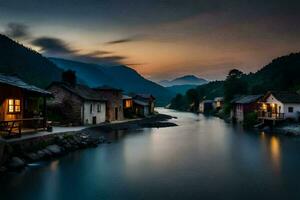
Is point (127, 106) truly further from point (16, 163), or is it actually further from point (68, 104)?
point (16, 163)

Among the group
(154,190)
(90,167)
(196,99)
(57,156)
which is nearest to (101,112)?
(57,156)

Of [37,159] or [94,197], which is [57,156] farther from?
[94,197]

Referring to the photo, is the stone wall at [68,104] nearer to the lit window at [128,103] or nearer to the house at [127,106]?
the house at [127,106]

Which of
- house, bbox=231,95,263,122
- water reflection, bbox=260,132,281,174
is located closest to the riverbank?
water reflection, bbox=260,132,281,174

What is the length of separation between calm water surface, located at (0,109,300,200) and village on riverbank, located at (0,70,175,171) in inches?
70.0

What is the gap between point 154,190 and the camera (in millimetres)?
18031

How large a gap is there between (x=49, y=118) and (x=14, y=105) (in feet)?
54.5

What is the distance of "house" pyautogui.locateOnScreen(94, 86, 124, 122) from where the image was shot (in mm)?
58594

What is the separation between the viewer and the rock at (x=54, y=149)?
88.9ft

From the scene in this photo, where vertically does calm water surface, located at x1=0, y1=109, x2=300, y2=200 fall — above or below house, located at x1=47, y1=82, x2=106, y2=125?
below

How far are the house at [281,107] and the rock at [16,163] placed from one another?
1735 inches

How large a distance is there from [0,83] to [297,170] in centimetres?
2338

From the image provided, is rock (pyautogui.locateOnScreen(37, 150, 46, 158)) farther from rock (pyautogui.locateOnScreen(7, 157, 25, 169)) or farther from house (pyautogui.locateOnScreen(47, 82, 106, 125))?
house (pyautogui.locateOnScreen(47, 82, 106, 125))

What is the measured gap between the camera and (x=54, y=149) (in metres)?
27.5
